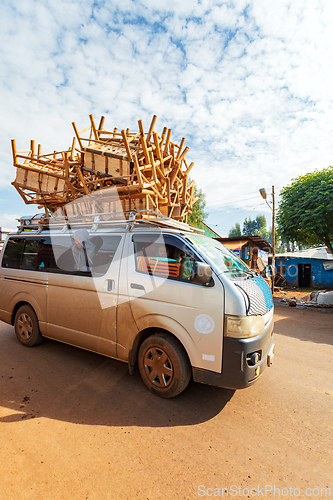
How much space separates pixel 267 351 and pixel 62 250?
3357 millimetres

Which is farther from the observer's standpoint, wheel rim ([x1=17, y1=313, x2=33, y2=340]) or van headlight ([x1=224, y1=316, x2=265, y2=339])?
wheel rim ([x1=17, y1=313, x2=33, y2=340])

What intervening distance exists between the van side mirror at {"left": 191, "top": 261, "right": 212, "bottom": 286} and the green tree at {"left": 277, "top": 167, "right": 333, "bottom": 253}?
1329 cm

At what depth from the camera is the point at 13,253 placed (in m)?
4.78

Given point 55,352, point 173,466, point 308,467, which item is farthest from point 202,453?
point 55,352

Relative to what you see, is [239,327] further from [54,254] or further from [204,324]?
[54,254]

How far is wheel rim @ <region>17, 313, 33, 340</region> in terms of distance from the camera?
14.4ft

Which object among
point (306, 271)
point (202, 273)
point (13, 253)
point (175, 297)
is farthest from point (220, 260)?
point (306, 271)

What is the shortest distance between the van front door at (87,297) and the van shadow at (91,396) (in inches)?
16.1

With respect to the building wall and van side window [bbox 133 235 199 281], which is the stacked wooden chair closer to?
van side window [bbox 133 235 199 281]

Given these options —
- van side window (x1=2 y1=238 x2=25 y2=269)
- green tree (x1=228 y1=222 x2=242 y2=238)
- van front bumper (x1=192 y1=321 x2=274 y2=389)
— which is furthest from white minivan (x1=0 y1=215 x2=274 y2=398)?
green tree (x1=228 y1=222 x2=242 y2=238)

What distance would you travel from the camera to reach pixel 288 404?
9.81 feet

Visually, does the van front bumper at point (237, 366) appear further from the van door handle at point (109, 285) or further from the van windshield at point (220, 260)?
the van door handle at point (109, 285)

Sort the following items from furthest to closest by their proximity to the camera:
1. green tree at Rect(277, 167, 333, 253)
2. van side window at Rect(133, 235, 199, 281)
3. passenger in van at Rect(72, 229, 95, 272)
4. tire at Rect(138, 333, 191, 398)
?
green tree at Rect(277, 167, 333, 253) < passenger in van at Rect(72, 229, 95, 272) < van side window at Rect(133, 235, 199, 281) < tire at Rect(138, 333, 191, 398)

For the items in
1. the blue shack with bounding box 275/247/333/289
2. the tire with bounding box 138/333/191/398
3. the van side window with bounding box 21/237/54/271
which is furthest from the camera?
the blue shack with bounding box 275/247/333/289
